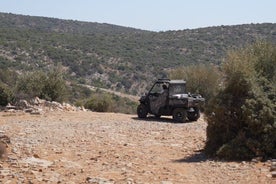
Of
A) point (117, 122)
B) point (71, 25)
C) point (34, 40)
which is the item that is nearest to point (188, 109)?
point (117, 122)

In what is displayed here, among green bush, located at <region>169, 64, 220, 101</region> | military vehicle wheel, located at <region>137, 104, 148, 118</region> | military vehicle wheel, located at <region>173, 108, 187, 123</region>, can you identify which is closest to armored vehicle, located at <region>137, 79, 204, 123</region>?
military vehicle wheel, located at <region>173, 108, 187, 123</region>

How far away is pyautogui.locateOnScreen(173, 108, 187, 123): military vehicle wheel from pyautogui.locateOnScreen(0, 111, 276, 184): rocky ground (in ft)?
2.38

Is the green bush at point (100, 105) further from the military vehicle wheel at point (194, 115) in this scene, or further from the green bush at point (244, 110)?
the green bush at point (244, 110)

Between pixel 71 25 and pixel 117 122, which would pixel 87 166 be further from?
pixel 71 25

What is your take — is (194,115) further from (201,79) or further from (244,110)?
(201,79)

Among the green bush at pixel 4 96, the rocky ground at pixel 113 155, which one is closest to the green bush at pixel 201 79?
the rocky ground at pixel 113 155

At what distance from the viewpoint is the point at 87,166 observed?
12312 mm

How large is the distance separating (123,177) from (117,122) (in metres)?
9.25

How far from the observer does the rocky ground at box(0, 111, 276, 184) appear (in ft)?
36.3

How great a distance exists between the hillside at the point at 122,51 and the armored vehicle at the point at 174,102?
32075 mm

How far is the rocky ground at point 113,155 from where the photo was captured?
11.1 m

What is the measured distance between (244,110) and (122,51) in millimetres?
54212

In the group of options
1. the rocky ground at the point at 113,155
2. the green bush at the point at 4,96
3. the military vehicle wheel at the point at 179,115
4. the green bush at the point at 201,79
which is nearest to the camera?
the rocky ground at the point at 113,155

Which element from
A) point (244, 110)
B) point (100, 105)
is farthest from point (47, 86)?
point (244, 110)
